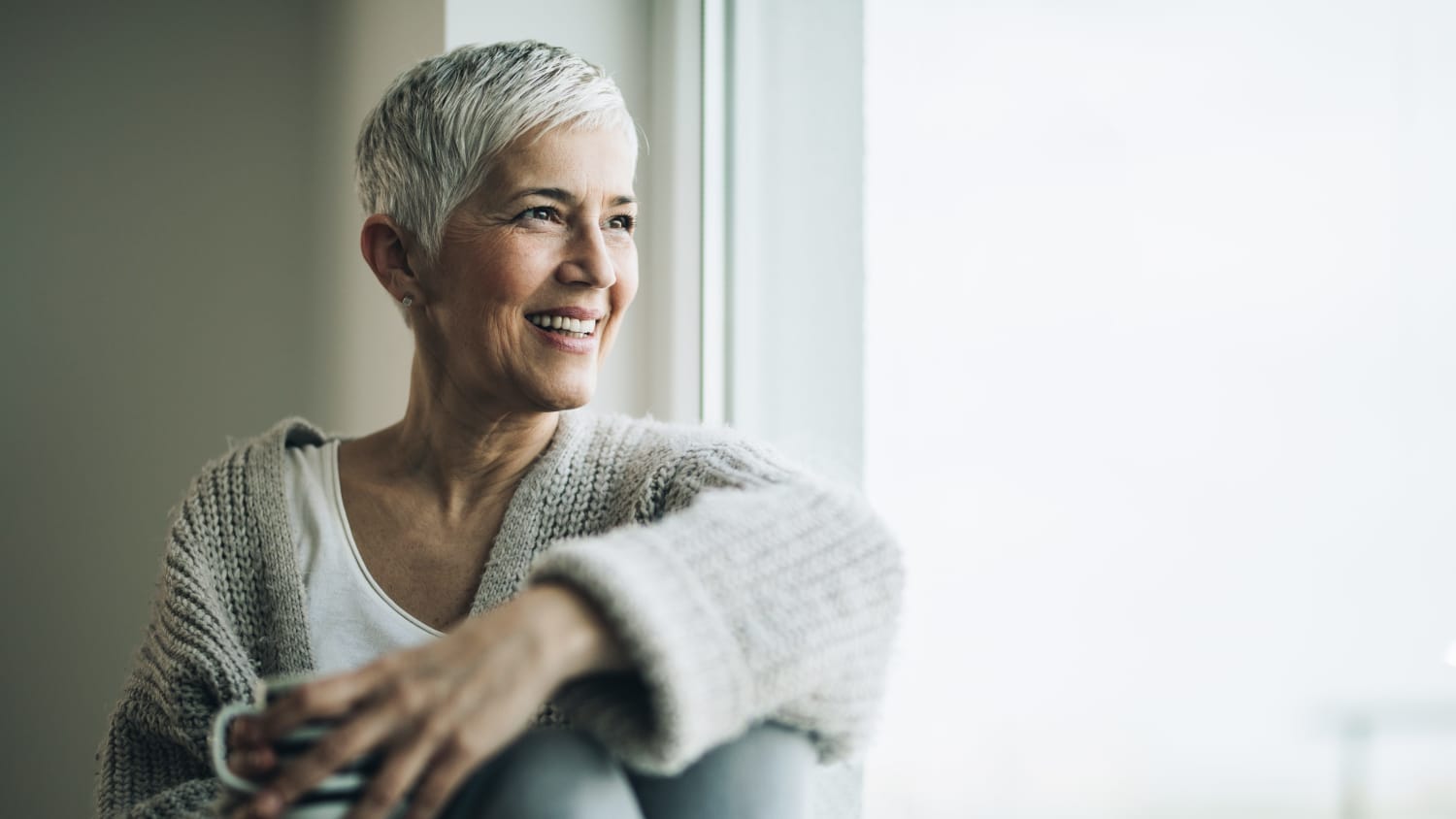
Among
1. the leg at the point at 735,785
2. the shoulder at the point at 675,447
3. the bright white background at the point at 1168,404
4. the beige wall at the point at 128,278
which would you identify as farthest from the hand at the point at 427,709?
the beige wall at the point at 128,278

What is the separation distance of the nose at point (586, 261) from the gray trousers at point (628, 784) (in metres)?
0.51

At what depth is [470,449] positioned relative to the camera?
4.09 feet

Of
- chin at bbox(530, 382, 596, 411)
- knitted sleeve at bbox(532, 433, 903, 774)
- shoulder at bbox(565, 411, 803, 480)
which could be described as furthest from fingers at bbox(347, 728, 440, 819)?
chin at bbox(530, 382, 596, 411)

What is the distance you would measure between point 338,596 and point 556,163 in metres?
0.51

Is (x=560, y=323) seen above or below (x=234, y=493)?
above

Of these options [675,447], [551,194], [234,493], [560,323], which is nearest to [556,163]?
[551,194]

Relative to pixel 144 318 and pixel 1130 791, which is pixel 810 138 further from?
pixel 144 318

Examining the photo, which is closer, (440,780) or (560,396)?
(440,780)

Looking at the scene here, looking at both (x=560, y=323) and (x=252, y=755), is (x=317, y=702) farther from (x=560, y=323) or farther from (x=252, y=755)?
(x=560, y=323)

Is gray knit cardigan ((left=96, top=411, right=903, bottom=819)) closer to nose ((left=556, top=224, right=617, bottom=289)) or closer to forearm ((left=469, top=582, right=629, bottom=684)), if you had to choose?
forearm ((left=469, top=582, right=629, bottom=684))

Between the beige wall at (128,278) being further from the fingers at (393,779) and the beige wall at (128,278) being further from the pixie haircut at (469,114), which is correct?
the fingers at (393,779)

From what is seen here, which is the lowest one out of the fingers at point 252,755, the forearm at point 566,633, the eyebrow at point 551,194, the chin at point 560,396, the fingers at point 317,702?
the fingers at point 252,755

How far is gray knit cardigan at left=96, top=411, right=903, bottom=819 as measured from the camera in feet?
2.45

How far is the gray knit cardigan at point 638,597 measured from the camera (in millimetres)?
746
